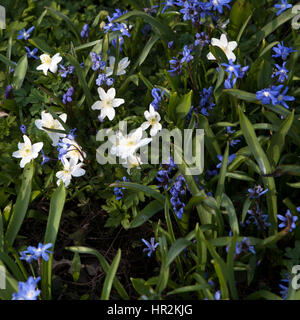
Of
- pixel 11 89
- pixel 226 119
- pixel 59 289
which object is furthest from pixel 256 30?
pixel 59 289

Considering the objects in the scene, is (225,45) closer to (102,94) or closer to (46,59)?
(102,94)

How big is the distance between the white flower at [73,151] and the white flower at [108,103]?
26 cm

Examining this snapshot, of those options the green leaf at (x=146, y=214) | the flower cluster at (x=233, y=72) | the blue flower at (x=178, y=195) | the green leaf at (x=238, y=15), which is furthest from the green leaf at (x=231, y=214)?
the green leaf at (x=238, y=15)

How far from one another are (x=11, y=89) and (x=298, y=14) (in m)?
1.90

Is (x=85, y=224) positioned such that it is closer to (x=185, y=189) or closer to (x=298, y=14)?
(x=185, y=189)

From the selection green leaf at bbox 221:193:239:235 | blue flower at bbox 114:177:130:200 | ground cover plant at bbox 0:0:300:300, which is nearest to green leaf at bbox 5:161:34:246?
ground cover plant at bbox 0:0:300:300

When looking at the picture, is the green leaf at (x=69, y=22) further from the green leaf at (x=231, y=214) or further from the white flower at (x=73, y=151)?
the green leaf at (x=231, y=214)

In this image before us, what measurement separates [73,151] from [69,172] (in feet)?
0.42

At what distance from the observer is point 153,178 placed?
2.48m

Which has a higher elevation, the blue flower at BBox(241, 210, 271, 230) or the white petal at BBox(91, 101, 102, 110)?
the white petal at BBox(91, 101, 102, 110)

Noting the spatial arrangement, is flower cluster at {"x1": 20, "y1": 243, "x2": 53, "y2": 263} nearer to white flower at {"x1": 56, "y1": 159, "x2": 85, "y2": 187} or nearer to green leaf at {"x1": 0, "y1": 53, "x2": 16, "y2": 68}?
white flower at {"x1": 56, "y1": 159, "x2": 85, "y2": 187}

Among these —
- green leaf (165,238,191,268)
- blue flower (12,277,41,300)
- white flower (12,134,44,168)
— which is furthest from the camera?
white flower (12,134,44,168)

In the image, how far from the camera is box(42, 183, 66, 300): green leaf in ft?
7.07

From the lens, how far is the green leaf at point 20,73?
2.91 m
